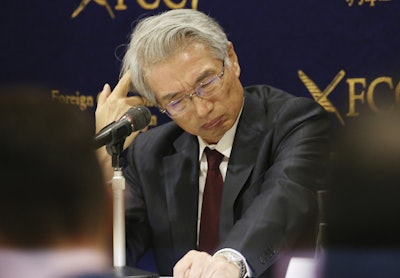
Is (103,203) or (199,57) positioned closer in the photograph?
(103,203)

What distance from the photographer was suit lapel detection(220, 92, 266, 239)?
2.02 meters

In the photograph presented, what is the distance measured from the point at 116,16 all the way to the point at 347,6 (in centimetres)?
97

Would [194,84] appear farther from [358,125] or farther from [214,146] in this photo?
[358,125]

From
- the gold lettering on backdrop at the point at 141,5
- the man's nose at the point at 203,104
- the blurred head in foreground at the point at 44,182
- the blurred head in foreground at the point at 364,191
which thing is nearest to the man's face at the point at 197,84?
the man's nose at the point at 203,104

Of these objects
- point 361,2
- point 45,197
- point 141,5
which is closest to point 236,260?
point 45,197

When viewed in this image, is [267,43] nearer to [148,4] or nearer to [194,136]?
[148,4]

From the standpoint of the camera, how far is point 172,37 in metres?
2.06

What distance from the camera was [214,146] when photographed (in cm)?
214

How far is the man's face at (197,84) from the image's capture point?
207 centimetres

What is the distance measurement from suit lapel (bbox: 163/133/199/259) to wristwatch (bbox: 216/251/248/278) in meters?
0.54

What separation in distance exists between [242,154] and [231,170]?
65mm

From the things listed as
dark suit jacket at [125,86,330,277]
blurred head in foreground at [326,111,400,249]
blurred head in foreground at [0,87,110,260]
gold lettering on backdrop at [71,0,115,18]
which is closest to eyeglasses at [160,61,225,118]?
dark suit jacket at [125,86,330,277]

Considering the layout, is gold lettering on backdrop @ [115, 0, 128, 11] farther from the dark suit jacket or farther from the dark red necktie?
the dark red necktie

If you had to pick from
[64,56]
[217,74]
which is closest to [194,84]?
[217,74]
